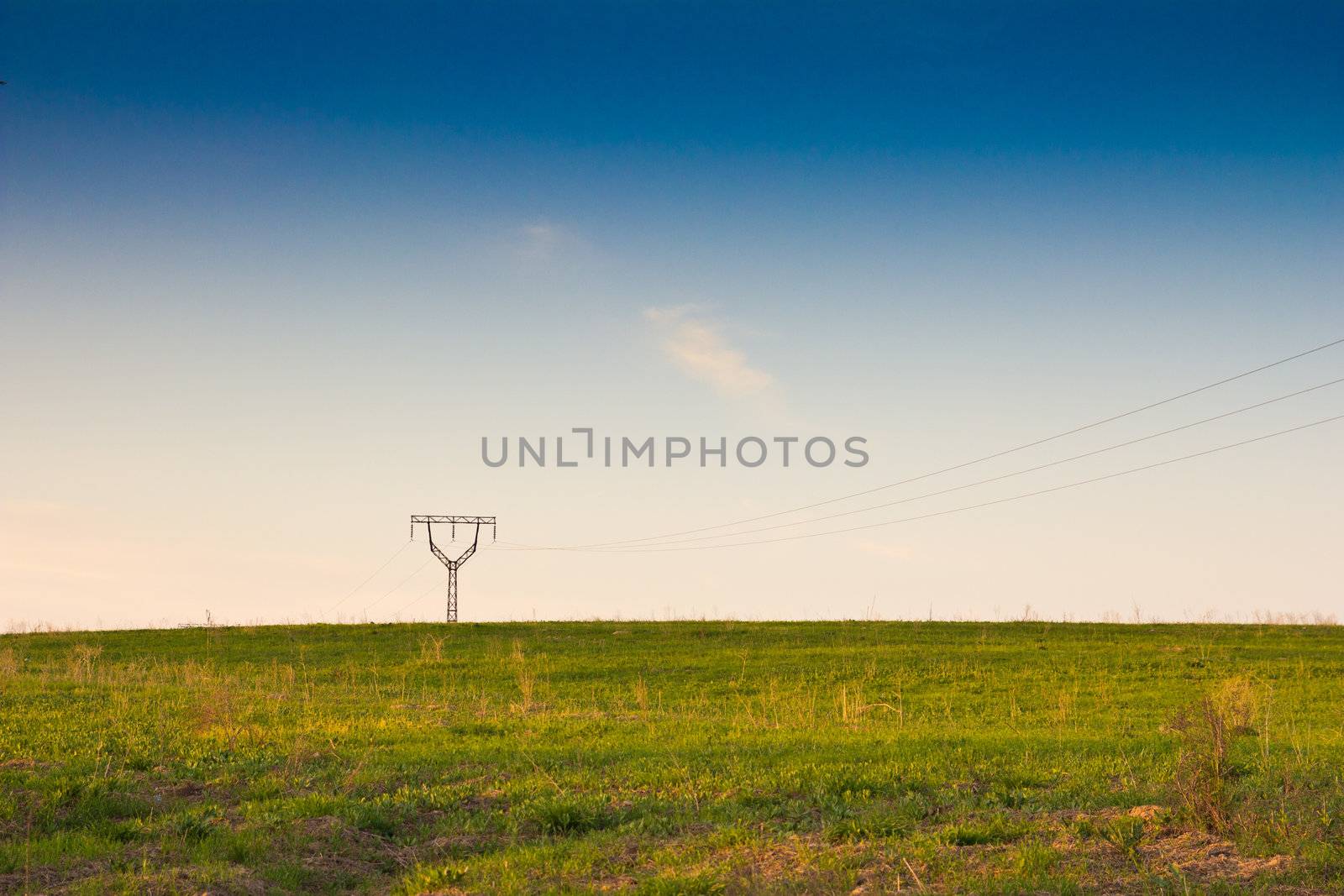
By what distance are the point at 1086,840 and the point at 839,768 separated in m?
3.90

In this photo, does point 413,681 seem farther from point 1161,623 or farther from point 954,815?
point 1161,623

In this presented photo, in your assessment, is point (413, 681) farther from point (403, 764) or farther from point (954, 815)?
point (954, 815)

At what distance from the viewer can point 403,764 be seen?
1395 centimetres

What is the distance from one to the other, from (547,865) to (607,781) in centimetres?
327

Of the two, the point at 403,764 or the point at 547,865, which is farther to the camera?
the point at 403,764

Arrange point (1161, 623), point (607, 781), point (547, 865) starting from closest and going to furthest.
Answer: point (547, 865), point (607, 781), point (1161, 623)

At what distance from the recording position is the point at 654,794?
1183 cm

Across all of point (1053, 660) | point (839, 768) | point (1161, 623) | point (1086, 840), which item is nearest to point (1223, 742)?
point (1086, 840)

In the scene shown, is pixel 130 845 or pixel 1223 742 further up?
pixel 1223 742

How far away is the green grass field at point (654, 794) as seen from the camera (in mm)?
9008

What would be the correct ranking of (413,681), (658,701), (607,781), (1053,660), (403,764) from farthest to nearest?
(1053,660)
(413,681)
(658,701)
(403,764)
(607,781)

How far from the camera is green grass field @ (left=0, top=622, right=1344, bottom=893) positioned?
901 centimetres

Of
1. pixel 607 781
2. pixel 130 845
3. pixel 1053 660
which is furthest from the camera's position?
pixel 1053 660

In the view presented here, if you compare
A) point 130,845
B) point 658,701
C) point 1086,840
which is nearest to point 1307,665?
point 658,701
